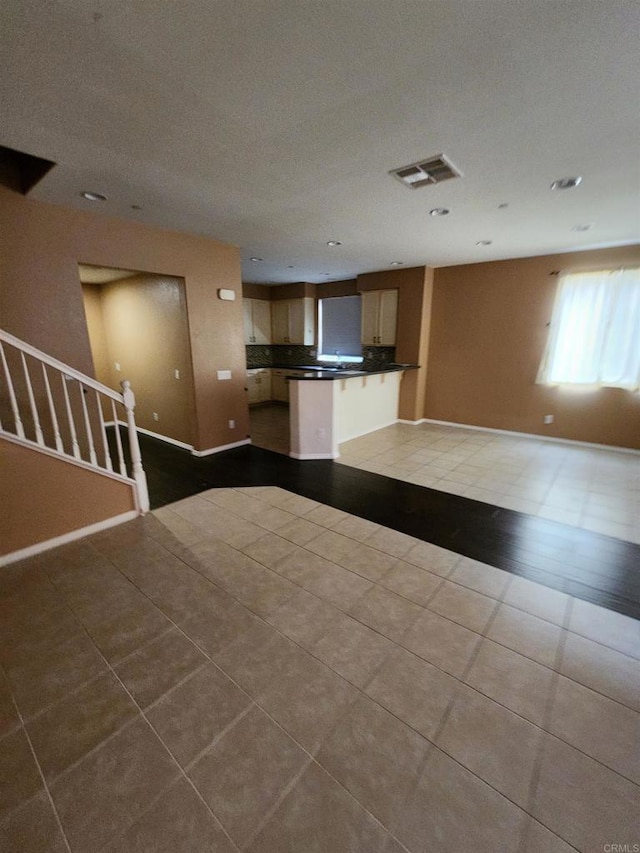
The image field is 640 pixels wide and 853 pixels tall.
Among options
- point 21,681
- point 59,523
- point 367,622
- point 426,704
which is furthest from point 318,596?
point 59,523

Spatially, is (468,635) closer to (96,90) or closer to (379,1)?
(379,1)

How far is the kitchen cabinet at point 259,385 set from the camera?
7.66 metres

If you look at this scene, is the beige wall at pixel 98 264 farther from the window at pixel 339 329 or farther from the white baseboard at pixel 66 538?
the window at pixel 339 329

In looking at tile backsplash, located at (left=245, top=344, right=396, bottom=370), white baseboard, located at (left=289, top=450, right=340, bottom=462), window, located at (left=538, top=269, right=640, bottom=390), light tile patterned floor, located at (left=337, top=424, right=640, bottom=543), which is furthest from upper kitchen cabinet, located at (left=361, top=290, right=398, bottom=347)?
white baseboard, located at (left=289, top=450, right=340, bottom=462)

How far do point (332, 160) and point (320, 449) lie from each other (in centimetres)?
314

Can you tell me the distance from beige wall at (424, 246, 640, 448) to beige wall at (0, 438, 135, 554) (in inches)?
212

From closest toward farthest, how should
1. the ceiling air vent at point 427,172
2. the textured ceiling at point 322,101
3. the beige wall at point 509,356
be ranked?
the textured ceiling at point 322,101, the ceiling air vent at point 427,172, the beige wall at point 509,356

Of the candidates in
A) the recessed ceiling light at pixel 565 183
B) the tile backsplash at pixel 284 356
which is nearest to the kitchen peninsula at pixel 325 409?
the tile backsplash at pixel 284 356

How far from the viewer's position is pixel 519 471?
13.6 feet

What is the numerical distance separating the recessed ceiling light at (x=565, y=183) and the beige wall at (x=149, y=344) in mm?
3766

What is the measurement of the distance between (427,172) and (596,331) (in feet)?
12.4

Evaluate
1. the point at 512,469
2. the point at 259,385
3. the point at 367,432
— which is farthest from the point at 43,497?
the point at 259,385

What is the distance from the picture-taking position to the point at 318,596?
2100mm

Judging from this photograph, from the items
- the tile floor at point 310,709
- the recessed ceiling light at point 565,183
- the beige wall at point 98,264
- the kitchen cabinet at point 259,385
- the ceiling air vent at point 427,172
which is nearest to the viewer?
the tile floor at point 310,709
